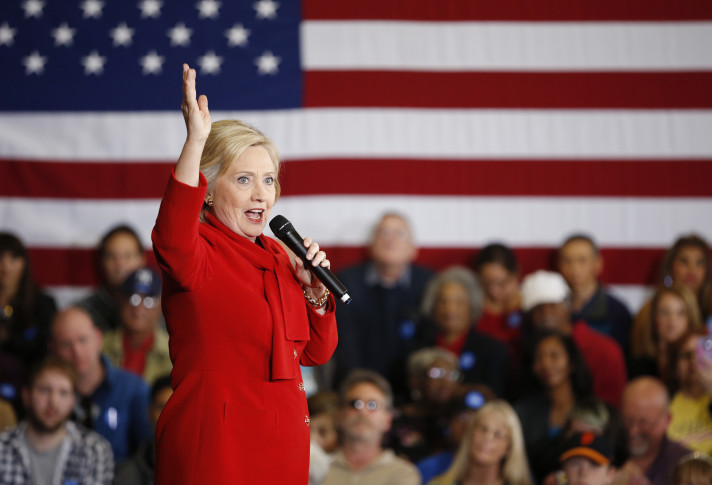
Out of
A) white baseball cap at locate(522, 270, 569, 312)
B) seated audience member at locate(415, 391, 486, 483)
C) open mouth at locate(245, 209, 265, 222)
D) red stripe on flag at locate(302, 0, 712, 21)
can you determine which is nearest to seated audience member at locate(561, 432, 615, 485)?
seated audience member at locate(415, 391, 486, 483)

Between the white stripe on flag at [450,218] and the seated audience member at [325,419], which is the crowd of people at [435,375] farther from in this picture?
the white stripe on flag at [450,218]

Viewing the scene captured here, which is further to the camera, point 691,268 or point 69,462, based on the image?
point 691,268

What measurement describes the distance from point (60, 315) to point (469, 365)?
2015 mm

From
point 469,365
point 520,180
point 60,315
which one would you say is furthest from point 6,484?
point 520,180

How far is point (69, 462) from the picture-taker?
4629 mm

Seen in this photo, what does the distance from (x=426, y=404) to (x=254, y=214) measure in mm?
2961

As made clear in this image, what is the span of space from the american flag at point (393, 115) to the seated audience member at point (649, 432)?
73.1 inches

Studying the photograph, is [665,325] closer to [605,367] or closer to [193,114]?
[605,367]

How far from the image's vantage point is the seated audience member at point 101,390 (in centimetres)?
500

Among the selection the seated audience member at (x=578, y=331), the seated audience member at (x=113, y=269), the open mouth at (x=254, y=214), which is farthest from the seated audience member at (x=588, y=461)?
the seated audience member at (x=113, y=269)

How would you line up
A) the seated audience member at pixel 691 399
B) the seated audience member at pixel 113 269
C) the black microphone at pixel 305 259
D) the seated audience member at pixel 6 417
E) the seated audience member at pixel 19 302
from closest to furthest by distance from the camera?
the black microphone at pixel 305 259
the seated audience member at pixel 691 399
the seated audience member at pixel 6 417
the seated audience member at pixel 19 302
the seated audience member at pixel 113 269

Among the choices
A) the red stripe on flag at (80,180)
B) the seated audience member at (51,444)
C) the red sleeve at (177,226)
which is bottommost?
the seated audience member at (51,444)

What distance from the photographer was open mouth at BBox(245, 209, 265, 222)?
2375 mm

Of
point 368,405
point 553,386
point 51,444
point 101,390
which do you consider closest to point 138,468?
Result: point 51,444
